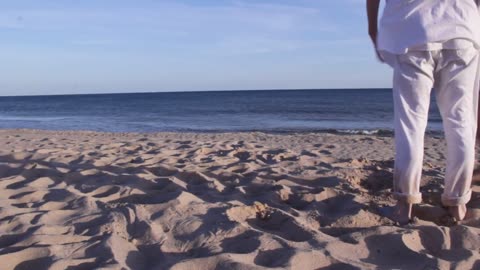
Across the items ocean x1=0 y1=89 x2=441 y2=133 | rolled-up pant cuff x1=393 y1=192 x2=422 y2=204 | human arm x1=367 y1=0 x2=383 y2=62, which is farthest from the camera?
ocean x1=0 y1=89 x2=441 y2=133

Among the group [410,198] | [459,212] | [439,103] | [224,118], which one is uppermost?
[439,103]

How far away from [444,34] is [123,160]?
3681 millimetres

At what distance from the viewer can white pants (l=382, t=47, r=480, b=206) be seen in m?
2.49

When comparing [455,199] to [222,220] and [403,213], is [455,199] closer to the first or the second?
[403,213]

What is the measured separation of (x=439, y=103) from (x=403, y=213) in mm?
650

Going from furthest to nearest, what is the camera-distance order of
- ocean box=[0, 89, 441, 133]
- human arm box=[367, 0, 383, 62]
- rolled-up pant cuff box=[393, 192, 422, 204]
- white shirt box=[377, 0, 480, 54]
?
1. ocean box=[0, 89, 441, 133]
2. human arm box=[367, 0, 383, 62]
3. rolled-up pant cuff box=[393, 192, 422, 204]
4. white shirt box=[377, 0, 480, 54]

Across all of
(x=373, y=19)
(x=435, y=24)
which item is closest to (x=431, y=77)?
(x=435, y=24)

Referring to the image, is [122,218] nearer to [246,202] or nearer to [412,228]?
[246,202]

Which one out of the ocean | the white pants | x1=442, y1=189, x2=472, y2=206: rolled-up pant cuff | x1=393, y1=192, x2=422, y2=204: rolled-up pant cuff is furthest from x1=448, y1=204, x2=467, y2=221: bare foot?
the ocean

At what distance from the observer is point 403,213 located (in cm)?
265

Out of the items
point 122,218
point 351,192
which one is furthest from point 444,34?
point 122,218

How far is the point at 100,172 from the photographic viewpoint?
434cm

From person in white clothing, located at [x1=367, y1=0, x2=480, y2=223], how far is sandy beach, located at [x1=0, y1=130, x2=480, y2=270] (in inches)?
11.4

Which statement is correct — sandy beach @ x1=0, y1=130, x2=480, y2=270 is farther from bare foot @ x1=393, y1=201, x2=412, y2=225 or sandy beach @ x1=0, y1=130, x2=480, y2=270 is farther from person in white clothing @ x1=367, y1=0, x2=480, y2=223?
person in white clothing @ x1=367, y1=0, x2=480, y2=223
